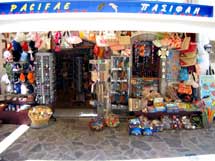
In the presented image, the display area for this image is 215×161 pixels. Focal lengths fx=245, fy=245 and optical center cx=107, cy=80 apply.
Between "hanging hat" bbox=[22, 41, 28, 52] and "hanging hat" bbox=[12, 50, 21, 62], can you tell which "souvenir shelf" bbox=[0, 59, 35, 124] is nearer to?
"hanging hat" bbox=[12, 50, 21, 62]

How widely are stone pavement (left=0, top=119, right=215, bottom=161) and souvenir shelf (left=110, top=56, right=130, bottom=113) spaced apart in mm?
1192

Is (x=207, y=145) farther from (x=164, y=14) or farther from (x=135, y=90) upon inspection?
(x=164, y=14)

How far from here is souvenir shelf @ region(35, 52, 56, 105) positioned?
886 centimetres

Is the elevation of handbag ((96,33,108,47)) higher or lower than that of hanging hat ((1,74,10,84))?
higher

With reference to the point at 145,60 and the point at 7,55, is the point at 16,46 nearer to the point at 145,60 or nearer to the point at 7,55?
the point at 7,55

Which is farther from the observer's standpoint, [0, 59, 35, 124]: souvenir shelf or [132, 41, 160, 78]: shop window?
[132, 41, 160, 78]: shop window

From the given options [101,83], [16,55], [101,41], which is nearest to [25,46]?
[16,55]

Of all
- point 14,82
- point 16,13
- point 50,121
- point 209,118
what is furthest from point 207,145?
point 14,82

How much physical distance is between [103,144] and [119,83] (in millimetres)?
2820

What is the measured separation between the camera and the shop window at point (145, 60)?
9.13 m

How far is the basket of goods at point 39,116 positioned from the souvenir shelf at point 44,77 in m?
0.76

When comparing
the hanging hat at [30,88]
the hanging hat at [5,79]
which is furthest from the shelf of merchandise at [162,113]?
the hanging hat at [5,79]

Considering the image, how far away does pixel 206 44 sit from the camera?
28.5ft

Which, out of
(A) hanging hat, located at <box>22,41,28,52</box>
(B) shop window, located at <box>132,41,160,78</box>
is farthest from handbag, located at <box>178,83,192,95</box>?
(A) hanging hat, located at <box>22,41,28,52</box>
